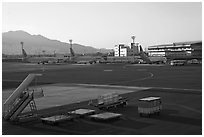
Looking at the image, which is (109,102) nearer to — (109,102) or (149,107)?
(109,102)

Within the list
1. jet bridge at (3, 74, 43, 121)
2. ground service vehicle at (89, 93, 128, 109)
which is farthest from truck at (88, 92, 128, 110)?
jet bridge at (3, 74, 43, 121)

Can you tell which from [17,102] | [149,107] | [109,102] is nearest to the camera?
[17,102]

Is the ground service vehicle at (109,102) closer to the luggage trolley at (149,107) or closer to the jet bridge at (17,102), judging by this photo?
the luggage trolley at (149,107)

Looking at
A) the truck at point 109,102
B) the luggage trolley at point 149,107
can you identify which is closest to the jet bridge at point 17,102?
the truck at point 109,102

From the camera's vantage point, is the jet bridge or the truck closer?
the jet bridge

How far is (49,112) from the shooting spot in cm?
2797

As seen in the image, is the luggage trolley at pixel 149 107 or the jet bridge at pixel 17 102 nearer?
the jet bridge at pixel 17 102

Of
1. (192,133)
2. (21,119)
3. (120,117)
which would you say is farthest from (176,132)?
(21,119)

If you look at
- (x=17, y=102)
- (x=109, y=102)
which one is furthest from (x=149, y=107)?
(x=17, y=102)

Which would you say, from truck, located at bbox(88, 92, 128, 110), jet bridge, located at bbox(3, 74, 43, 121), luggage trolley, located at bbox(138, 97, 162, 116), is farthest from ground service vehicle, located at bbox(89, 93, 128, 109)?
jet bridge, located at bbox(3, 74, 43, 121)

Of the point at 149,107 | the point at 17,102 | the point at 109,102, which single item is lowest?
the point at 109,102

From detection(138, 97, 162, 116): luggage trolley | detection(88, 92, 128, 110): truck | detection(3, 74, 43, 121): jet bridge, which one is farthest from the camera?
detection(88, 92, 128, 110): truck

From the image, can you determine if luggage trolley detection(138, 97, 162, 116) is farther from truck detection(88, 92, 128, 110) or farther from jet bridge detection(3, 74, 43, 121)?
jet bridge detection(3, 74, 43, 121)

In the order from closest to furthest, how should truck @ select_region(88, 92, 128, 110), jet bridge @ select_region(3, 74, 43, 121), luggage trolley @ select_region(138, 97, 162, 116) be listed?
jet bridge @ select_region(3, 74, 43, 121) → luggage trolley @ select_region(138, 97, 162, 116) → truck @ select_region(88, 92, 128, 110)
